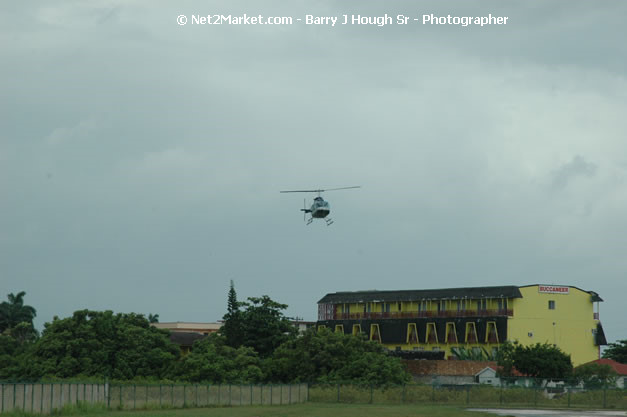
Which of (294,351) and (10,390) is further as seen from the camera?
(294,351)

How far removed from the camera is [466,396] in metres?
85.8

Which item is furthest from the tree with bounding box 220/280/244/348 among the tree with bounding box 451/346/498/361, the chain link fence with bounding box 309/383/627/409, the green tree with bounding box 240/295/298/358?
the tree with bounding box 451/346/498/361

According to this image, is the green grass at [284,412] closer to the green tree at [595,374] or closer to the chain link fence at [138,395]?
the chain link fence at [138,395]

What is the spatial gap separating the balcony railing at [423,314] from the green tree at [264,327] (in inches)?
1371

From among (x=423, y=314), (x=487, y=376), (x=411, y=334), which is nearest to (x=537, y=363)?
(x=487, y=376)

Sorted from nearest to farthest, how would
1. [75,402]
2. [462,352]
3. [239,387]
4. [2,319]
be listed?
1. [75,402]
2. [239,387]
3. [462,352]
4. [2,319]

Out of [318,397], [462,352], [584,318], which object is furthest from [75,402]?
[584,318]

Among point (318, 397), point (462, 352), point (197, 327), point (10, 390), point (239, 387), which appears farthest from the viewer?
Result: point (197, 327)

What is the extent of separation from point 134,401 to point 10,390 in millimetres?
13987

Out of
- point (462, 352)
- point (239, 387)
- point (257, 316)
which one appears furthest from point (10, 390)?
point (462, 352)

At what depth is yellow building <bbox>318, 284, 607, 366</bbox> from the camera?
134m

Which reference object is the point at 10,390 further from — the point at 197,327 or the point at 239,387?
the point at 197,327

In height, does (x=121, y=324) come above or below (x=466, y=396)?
above

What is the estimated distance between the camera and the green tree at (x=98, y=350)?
88062mm
